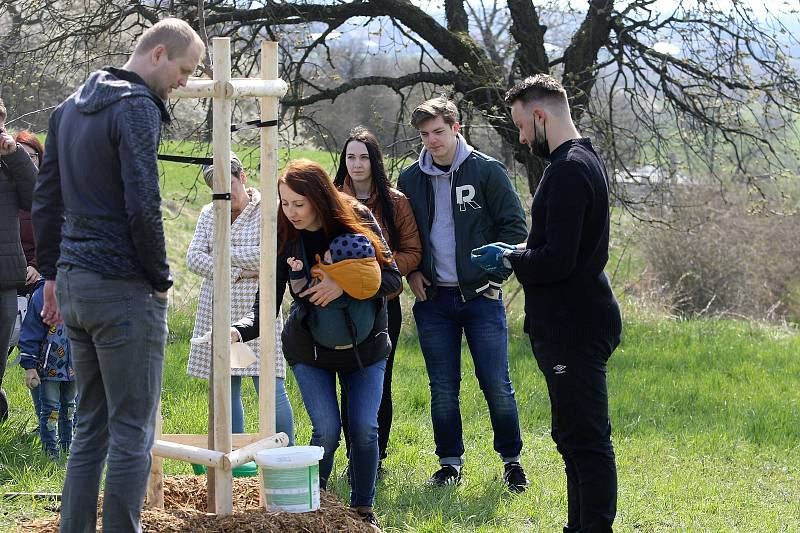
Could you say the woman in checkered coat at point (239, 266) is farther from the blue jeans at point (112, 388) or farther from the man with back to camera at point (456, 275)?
the blue jeans at point (112, 388)

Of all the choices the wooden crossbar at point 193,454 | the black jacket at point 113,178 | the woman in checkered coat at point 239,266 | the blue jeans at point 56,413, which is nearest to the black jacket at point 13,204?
the blue jeans at point 56,413

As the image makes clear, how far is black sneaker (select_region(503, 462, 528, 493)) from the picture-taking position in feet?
17.6

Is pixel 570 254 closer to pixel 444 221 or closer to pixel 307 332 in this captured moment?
pixel 307 332

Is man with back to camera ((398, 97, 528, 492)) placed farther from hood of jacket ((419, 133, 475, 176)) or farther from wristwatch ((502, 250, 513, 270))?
wristwatch ((502, 250, 513, 270))

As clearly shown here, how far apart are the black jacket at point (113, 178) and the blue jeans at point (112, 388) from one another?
0.25 feet

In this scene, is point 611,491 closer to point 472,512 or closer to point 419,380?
point 472,512

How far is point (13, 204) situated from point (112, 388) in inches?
103

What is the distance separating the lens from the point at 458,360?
215 inches

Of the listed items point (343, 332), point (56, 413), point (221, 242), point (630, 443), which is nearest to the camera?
point (221, 242)

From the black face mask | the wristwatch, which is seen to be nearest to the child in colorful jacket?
the wristwatch

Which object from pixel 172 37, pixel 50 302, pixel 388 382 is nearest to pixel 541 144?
pixel 172 37

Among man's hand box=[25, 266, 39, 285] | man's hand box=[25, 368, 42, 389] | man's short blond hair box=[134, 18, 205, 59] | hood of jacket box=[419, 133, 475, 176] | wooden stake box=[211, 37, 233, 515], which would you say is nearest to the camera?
man's short blond hair box=[134, 18, 205, 59]

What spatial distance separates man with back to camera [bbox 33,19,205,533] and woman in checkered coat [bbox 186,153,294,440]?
4.98 feet

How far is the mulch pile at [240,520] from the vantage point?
12.9ft
